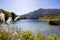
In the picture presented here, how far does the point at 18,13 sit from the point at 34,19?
0.45 meters

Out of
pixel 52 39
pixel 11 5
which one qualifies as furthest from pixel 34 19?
pixel 52 39

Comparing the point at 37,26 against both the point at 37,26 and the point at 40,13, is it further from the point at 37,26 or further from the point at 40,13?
the point at 40,13

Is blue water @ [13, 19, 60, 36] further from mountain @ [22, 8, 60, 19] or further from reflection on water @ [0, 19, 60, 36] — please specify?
mountain @ [22, 8, 60, 19]

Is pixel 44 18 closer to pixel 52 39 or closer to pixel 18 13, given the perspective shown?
pixel 18 13

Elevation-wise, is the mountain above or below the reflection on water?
above

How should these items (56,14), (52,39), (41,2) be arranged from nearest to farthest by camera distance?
(52,39), (41,2), (56,14)

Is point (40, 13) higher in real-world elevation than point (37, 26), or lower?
higher

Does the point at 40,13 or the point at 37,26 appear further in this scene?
the point at 40,13

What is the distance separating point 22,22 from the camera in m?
3.79

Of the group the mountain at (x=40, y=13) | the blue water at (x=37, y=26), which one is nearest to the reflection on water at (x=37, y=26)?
the blue water at (x=37, y=26)

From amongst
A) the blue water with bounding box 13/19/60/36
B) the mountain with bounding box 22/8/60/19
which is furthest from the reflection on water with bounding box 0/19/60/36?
the mountain with bounding box 22/8/60/19

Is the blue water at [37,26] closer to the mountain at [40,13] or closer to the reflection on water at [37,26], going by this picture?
the reflection on water at [37,26]

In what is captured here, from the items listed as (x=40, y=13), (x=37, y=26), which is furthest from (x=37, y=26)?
(x=40, y=13)

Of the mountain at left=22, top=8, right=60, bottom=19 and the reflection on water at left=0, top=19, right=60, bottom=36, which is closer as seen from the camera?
the reflection on water at left=0, top=19, right=60, bottom=36
